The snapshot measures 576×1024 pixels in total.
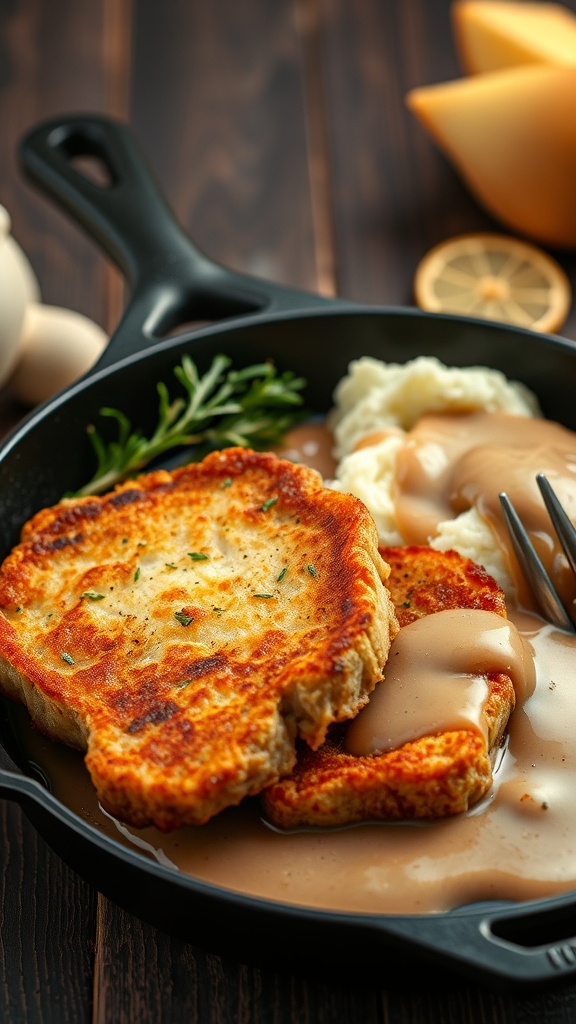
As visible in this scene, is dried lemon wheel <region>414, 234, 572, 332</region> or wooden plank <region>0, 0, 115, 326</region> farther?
wooden plank <region>0, 0, 115, 326</region>

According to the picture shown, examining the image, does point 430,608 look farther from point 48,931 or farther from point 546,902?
point 48,931

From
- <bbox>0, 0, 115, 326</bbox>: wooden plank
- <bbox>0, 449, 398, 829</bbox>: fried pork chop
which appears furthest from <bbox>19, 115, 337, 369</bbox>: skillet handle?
<bbox>0, 0, 115, 326</bbox>: wooden plank

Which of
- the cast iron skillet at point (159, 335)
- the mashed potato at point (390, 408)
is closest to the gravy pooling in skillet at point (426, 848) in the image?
the cast iron skillet at point (159, 335)

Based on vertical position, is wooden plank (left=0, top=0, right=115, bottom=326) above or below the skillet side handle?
above

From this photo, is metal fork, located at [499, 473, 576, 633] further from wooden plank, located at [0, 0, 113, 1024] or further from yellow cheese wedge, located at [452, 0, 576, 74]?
yellow cheese wedge, located at [452, 0, 576, 74]

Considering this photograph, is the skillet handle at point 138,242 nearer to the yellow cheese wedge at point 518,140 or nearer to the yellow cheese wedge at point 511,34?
the yellow cheese wedge at point 518,140

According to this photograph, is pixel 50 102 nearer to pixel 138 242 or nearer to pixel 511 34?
pixel 138 242
